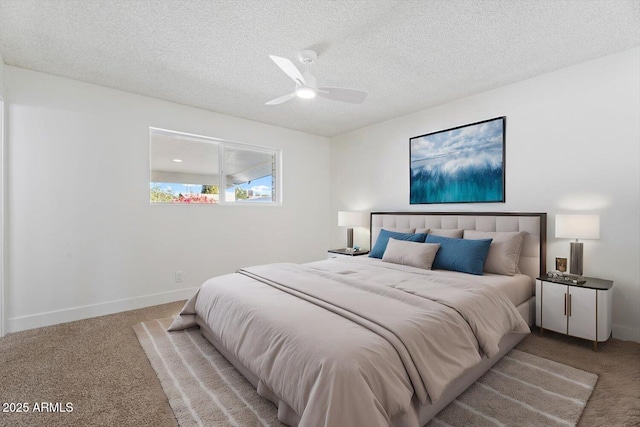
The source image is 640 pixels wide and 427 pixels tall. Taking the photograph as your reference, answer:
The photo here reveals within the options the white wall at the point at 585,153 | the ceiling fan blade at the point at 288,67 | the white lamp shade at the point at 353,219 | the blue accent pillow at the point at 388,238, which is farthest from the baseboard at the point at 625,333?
the ceiling fan blade at the point at 288,67

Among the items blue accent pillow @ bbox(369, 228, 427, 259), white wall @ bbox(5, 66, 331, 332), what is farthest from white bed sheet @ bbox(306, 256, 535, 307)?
white wall @ bbox(5, 66, 331, 332)

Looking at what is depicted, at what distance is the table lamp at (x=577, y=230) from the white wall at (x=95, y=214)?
148 inches

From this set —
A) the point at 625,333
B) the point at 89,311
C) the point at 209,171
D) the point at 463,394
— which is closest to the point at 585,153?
the point at 625,333

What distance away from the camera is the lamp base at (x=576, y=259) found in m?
2.59

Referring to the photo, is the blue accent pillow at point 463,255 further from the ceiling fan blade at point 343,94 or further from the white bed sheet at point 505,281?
the ceiling fan blade at point 343,94

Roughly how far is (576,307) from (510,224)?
941 millimetres

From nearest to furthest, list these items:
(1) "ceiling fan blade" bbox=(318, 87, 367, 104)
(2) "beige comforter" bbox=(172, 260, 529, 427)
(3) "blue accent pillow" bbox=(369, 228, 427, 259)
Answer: (2) "beige comforter" bbox=(172, 260, 529, 427) < (1) "ceiling fan blade" bbox=(318, 87, 367, 104) < (3) "blue accent pillow" bbox=(369, 228, 427, 259)

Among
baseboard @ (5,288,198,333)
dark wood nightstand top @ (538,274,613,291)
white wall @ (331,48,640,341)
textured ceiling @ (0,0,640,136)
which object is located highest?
textured ceiling @ (0,0,640,136)

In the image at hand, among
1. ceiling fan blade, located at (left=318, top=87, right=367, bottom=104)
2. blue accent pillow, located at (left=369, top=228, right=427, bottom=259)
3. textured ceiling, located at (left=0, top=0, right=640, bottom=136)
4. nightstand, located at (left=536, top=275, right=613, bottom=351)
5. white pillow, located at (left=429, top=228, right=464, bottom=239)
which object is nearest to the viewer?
textured ceiling, located at (left=0, top=0, right=640, bottom=136)

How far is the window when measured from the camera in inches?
150

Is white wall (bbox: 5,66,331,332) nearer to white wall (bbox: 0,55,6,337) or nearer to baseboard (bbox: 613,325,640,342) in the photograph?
white wall (bbox: 0,55,6,337)

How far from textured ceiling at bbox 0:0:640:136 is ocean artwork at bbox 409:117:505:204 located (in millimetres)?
490

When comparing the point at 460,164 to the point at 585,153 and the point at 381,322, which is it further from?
the point at 381,322

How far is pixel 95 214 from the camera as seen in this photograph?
322cm
